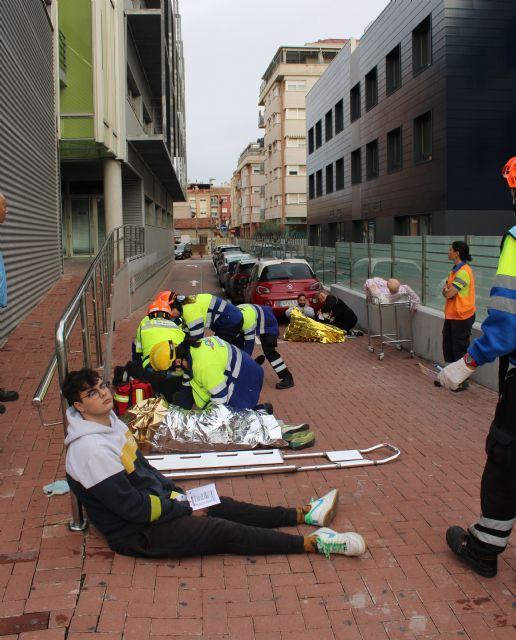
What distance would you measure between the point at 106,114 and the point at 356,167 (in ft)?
50.4

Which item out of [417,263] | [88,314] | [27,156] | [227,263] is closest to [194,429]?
[88,314]

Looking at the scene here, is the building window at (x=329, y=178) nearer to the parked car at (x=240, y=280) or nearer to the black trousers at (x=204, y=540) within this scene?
the parked car at (x=240, y=280)

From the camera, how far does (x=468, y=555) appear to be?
3727 mm

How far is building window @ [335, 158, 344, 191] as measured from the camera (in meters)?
34.0

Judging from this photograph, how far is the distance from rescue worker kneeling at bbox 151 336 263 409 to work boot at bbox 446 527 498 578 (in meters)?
2.68

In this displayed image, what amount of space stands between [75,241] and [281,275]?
12.6m

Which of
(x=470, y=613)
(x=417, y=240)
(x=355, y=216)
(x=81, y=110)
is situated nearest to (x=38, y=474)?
(x=470, y=613)

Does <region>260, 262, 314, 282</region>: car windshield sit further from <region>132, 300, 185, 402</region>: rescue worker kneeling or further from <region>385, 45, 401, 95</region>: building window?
<region>385, 45, 401, 95</region>: building window

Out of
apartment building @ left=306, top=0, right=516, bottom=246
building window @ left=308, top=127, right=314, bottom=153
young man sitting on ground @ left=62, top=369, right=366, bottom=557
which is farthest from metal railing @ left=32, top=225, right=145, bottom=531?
building window @ left=308, top=127, right=314, bottom=153

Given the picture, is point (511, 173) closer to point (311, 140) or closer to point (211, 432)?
point (211, 432)

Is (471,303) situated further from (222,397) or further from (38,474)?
(38,474)

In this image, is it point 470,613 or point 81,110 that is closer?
point 470,613

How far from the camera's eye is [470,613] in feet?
10.9

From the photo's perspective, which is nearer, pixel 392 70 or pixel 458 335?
pixel 458 335
